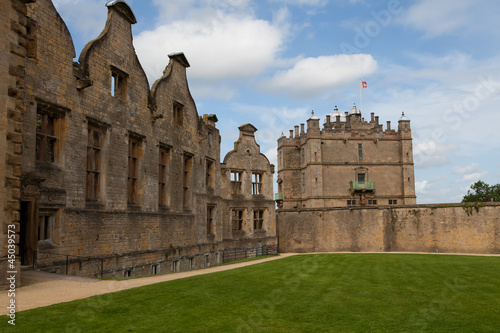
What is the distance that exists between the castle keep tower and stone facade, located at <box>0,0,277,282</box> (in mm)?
28143

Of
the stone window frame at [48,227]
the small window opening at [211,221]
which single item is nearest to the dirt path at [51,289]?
the stone window frame at [48,227]

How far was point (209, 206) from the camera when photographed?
27031 mm

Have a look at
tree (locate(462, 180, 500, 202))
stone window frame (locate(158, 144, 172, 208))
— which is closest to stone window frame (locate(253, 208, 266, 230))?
stone window frame (locate(158, 144, 172, 208))

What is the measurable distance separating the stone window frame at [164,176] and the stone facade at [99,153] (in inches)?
2.0

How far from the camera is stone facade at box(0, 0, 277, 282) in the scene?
12070 millimetres

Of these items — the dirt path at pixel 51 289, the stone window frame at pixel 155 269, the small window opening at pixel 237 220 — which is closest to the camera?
the dirt path at pixel 51 289

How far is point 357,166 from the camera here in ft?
174

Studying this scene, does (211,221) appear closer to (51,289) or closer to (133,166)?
(133,166)

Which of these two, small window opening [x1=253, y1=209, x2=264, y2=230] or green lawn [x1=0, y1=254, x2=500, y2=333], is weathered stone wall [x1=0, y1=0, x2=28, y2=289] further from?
small window opening [x1=253, y1=209, x2=264, y2=230]

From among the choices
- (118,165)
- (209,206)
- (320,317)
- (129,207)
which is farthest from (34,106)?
(209,206)

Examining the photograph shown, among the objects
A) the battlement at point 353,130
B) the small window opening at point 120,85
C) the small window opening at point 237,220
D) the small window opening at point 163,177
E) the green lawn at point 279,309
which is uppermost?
the battlement at point 353,130

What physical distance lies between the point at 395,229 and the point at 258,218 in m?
10.4

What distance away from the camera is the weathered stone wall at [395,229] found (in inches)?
1177

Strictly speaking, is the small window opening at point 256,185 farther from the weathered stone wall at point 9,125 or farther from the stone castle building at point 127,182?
the weathered stone wall at point 9,125
